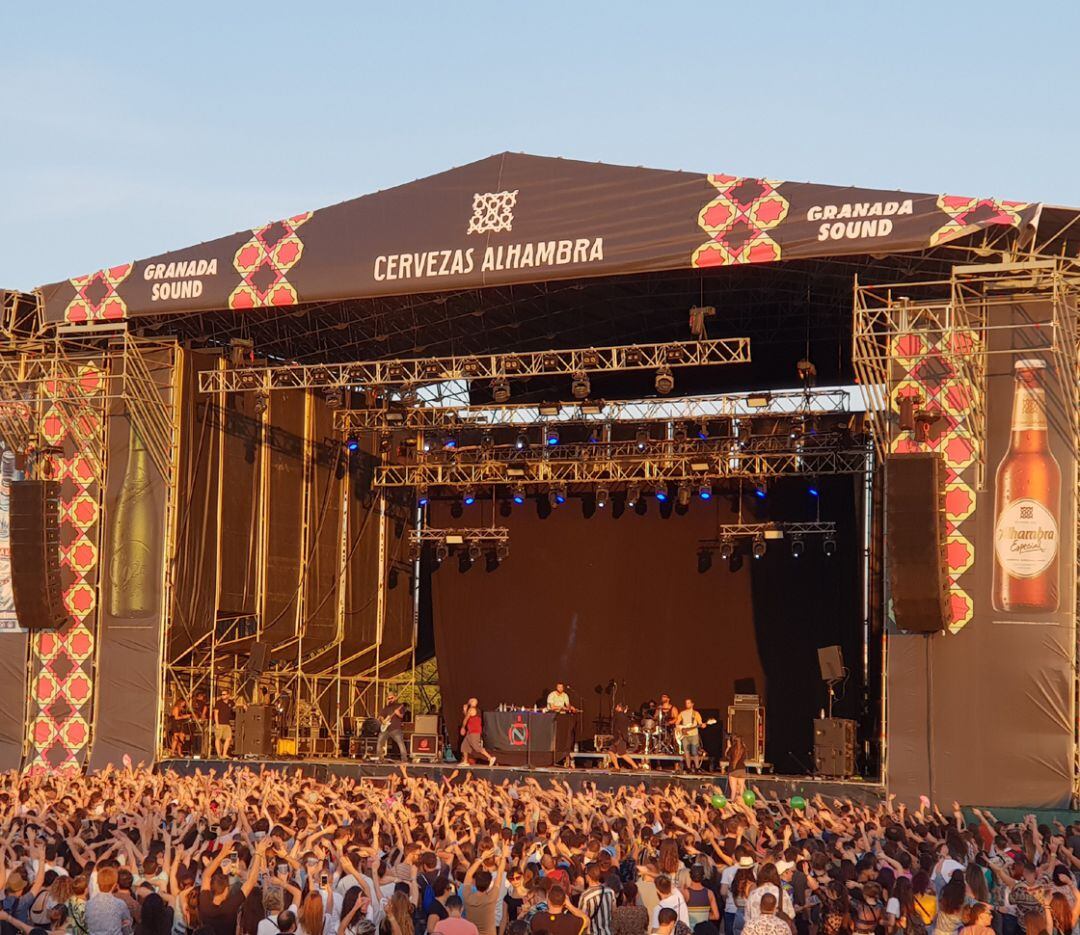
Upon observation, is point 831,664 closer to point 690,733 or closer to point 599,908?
point 690,733

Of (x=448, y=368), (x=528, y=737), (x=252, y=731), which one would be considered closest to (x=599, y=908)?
(x=528, y=737)

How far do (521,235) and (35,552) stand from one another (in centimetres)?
846

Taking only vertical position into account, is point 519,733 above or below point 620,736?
above

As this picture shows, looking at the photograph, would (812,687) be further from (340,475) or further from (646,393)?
(340,475)

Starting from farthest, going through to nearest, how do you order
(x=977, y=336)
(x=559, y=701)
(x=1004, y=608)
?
(x=559, y=701) < (x=977, y=336) < (x=1004, y=608)

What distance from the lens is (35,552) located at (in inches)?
889

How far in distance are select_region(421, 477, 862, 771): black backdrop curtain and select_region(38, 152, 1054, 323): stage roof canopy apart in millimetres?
7443

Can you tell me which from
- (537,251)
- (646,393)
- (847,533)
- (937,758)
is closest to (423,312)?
(537,251)

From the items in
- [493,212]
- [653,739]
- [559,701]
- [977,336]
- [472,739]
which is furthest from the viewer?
[559,701]

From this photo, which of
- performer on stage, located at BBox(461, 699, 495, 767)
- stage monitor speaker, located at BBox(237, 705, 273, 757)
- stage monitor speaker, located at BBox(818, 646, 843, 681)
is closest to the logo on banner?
performer on stage, located at BBox(461, 699, 495, 767)

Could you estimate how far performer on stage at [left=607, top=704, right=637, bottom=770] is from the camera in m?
24.0

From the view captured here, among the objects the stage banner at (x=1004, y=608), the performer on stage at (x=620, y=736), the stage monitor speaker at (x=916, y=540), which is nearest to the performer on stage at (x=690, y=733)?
the performer on stage at (x=620, y=736)

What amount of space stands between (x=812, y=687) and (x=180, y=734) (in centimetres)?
979

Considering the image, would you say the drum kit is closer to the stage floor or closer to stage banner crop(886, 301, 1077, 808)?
the stage floor
